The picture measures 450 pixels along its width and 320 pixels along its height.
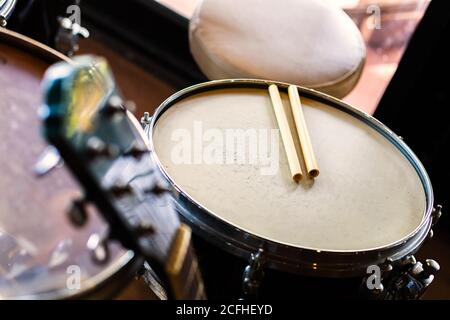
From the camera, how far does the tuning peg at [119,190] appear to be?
64 centimetres

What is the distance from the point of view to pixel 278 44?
5.50 feet

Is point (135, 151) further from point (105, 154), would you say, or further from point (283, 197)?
point (283, 197)

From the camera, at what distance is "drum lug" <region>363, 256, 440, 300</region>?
1.17 meters

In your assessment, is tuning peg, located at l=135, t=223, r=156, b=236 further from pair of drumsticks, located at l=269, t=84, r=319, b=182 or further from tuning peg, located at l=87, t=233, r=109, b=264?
pair of drumsticks, located at l=269, t=84, r=319, b=182

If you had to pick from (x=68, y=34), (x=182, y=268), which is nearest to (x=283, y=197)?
(x=182, y=268)

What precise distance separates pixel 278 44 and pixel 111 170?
1104 millimetres

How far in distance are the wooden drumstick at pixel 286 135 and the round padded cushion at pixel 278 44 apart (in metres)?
0.27

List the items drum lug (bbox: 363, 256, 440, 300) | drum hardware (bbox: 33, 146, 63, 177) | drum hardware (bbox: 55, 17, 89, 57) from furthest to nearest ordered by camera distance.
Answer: drum hardware (bbox: 55, 17, 89, 57) < drum lug (bbox: 363, 256, 440, 300) < drum hardware (bbox: 33, 146, 63, 177)

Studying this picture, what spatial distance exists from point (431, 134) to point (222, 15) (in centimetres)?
93

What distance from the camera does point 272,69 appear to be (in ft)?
5.36

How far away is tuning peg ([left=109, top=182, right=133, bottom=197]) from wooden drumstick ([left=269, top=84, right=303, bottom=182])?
1.89ft

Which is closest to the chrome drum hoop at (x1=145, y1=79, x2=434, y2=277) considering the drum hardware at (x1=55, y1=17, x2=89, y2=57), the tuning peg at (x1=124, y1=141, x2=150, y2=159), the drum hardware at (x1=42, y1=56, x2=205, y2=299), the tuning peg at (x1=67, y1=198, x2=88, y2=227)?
the drum hardware at (x1=42, y1=56, x2=205, y2=299)
